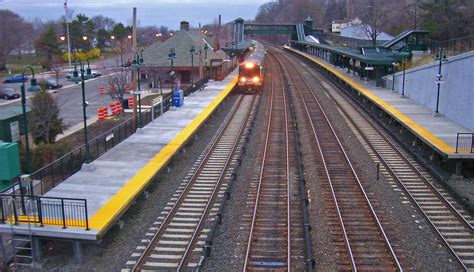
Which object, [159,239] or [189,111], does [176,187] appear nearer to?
[159,239]

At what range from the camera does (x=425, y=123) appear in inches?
990

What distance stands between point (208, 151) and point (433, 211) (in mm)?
10588

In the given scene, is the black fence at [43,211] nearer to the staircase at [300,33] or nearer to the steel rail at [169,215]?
the steel rail at [169,215]

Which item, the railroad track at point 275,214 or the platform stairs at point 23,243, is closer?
the platform stairs at point 23,243

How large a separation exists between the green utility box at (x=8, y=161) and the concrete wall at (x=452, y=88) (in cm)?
1948

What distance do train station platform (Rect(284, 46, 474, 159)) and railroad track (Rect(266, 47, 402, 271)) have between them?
3560 mm

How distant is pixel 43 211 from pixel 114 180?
3294 millimetres

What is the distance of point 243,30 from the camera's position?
108m

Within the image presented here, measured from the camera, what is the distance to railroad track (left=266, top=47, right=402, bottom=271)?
12203mm

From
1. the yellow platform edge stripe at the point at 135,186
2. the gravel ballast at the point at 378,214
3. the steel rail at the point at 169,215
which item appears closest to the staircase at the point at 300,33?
the yellow platform edge stripe at the point at 135,186

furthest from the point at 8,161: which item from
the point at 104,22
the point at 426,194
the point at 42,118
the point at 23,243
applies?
the point at 104,22

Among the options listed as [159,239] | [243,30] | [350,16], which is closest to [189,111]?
[159,239]

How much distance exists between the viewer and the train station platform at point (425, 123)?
19438mm

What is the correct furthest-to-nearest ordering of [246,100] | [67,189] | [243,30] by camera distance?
[243,30], [246,100], [67,189]
